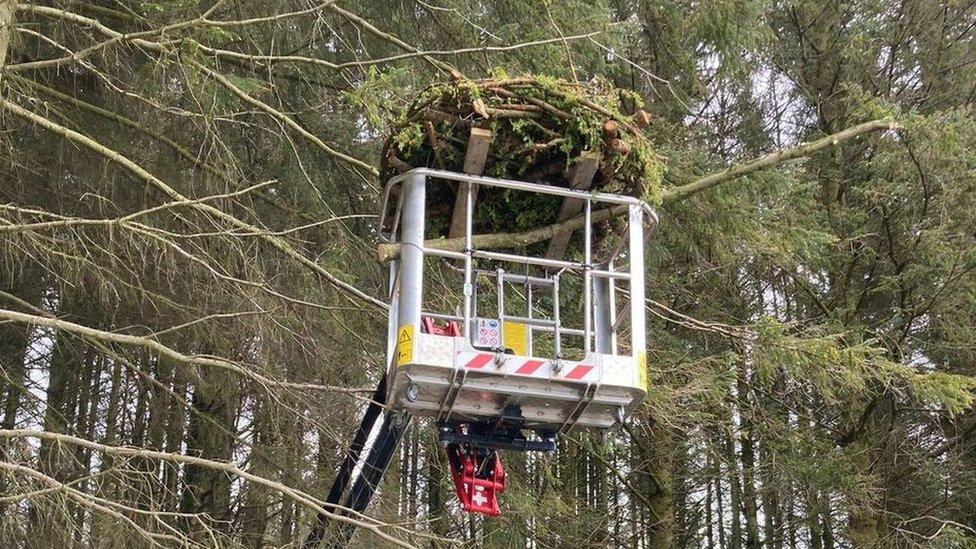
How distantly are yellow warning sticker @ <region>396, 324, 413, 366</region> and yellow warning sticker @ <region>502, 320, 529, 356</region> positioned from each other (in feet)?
2.39

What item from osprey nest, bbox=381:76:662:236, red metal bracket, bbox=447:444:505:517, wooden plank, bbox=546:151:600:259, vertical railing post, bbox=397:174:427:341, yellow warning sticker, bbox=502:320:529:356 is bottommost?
red metal bracket, bbox=447:444:505:517

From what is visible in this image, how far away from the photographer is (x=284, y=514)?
902 cm

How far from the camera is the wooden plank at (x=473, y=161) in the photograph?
4.49 m

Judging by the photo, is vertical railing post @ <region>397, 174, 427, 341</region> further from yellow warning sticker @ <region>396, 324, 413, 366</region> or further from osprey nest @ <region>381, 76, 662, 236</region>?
osprey nest @ <region>381, 76, 662, 236</region>

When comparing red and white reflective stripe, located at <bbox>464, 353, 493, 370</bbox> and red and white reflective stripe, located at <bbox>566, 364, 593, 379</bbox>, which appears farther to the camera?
red and white reflective stripe, located at <bbox>566, 364, 593, 379</bbox>

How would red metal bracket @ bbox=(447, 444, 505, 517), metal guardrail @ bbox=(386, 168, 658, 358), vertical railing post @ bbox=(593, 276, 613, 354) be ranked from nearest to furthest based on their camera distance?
metal guardrail @ bbox=(386, 168, 658, 358), vertical railing post @ bbox=(593, 276, 613, 354), red metal bracket @ bbox=(447, 444, 505, 517)

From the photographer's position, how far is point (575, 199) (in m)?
4.98

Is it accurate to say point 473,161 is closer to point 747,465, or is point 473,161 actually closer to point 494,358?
point 494,358

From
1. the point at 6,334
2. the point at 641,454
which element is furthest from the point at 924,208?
the point at 6,334

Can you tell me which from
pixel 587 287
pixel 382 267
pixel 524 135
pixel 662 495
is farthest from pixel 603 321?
pixel 662 495

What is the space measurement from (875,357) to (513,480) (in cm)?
310

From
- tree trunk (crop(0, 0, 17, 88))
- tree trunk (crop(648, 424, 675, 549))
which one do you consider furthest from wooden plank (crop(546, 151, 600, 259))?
Result: tree trunk (crop(648, 424, 675, 549))

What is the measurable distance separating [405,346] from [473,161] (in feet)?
Result: 3.12

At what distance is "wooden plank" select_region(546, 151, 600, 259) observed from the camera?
4.67 meters
